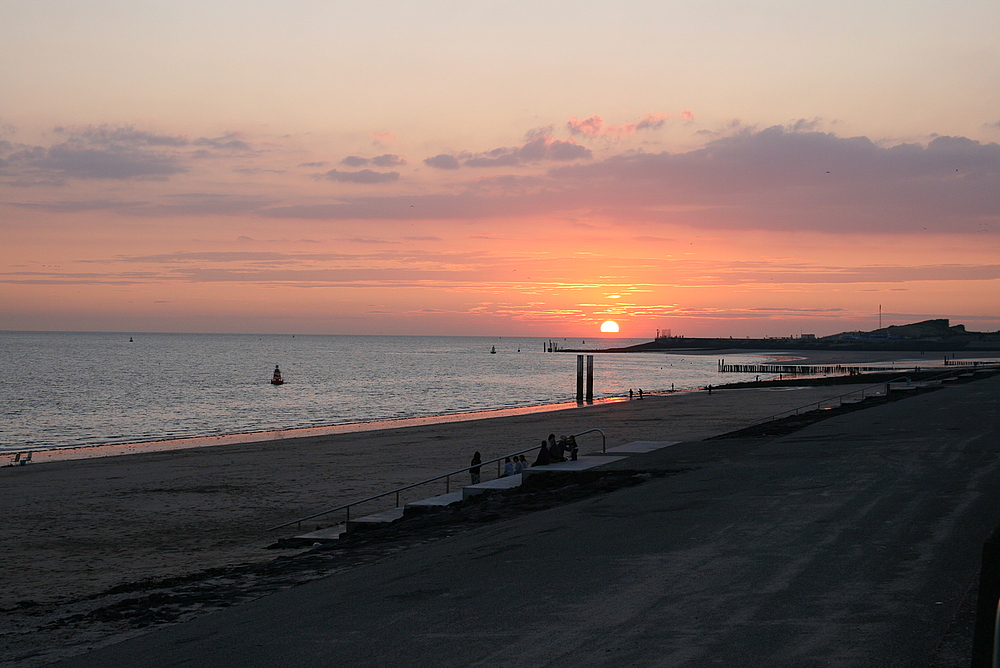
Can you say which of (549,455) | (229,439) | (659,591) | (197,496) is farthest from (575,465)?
(229,439)

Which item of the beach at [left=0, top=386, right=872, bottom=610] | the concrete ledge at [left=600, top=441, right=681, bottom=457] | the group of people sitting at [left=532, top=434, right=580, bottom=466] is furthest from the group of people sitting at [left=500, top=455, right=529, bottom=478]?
the beach at [left=0, top=386, right=872, bottom=610]

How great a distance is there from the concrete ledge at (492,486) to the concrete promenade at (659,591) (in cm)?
347

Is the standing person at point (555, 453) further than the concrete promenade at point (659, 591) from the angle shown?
Yes

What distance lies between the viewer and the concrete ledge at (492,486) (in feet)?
60.2

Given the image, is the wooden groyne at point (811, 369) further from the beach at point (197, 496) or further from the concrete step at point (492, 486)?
the concrete step at point (492, 486)

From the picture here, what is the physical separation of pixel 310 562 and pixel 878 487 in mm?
10252

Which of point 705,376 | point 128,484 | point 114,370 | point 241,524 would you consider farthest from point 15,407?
point 705,376

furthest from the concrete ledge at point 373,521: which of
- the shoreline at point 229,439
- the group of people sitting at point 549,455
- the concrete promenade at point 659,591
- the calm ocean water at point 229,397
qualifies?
the calm ocean water at point 229,397

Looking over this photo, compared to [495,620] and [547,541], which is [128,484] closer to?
[547,541]

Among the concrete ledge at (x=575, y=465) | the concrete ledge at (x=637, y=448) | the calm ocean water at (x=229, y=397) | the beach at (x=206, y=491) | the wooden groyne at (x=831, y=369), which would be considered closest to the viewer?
the beach at (x=206, y=491)

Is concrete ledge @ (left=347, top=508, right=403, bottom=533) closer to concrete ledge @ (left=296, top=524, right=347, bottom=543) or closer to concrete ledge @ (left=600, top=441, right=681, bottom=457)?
concrete ledge @ (left=296, top=524, right=347, bottom=543)

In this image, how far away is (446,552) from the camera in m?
12.3

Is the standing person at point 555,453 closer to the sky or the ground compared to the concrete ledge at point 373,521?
closer to the sky

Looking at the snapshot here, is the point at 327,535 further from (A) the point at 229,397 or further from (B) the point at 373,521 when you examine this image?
(A) the point at 229,397
